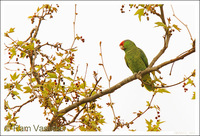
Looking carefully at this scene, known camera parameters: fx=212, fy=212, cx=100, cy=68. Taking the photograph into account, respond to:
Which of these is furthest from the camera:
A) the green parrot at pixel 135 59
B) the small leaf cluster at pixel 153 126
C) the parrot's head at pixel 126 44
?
the parrot's head at pixel 126 44

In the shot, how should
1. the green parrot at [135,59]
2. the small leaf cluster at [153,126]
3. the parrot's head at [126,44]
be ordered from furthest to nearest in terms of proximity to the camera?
the parrot's head at [126,44] < the green parrot at [135,59] < the small leaf cluster at [153,126]

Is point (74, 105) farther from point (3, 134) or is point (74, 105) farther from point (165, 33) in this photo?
point (165, 33)

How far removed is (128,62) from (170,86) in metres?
1.73

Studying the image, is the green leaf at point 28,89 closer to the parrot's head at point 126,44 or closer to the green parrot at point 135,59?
the green parrot at point 135,59

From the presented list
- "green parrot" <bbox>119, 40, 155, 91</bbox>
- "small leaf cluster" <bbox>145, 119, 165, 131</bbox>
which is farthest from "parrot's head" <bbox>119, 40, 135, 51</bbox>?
"small leaf cluster" <bbox>145, 119, 165, 131</bbox>

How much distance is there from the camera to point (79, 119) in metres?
2.19

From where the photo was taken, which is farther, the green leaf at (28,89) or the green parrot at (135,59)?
the green parrot at (135,59)

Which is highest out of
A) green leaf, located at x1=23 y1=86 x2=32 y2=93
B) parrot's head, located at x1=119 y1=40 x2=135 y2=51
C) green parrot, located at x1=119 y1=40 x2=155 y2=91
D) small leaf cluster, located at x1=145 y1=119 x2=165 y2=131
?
parrot's head, located at x1=119 y1=40 x2=135 y2=51

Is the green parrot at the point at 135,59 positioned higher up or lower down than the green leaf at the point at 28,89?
higher up

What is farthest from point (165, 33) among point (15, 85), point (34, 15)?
point (15, 85)

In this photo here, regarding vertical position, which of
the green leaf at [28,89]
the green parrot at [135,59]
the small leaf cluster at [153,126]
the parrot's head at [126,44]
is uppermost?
the parrot's head at [126,44]

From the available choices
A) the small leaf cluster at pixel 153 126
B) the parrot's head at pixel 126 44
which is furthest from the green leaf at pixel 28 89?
the parrot's head at pixel 126 44

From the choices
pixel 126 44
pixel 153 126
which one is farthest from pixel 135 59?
pixel 153 126

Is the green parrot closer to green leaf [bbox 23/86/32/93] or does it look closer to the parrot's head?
the parrot's head
